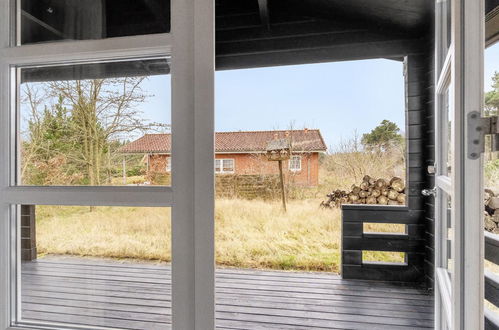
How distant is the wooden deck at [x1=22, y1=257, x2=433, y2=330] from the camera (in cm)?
77

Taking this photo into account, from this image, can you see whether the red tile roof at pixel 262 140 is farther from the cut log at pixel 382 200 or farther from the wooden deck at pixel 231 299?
the wooden deck at pixel 231 299

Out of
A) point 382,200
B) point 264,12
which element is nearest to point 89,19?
point 264,12

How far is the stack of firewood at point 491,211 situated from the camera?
1.64ft

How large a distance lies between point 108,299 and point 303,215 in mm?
2898

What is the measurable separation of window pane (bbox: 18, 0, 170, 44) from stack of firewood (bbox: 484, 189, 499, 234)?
27.0 inches

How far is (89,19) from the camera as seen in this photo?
77 cm

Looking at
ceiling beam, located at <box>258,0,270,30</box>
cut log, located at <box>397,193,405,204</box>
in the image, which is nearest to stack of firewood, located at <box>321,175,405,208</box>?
cut log, located at <box>397,193,405,204</box>

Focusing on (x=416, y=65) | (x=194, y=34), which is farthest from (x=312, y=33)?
(x=194, y=34)

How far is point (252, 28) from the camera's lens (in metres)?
3.09

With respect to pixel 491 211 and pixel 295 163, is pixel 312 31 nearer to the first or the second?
pixel 295 163

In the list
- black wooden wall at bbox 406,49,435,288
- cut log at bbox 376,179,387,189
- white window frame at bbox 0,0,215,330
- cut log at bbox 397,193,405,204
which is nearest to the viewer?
white window frame at bbox 0,0,215,330

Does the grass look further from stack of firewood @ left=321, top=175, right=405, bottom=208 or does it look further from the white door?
the white door

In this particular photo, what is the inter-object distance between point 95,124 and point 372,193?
9.02ft

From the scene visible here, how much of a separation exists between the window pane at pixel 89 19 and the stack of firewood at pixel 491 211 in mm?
687
